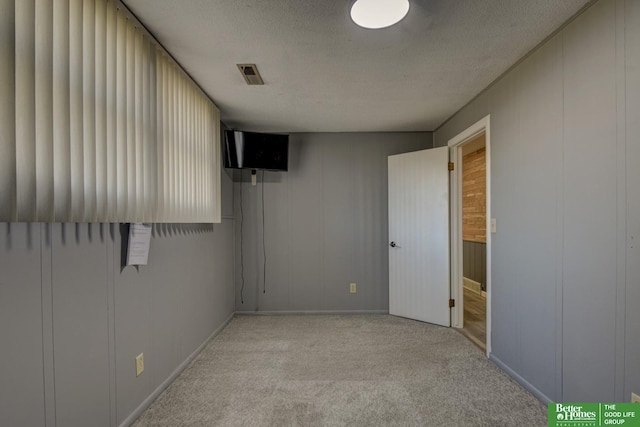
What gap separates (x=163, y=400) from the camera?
2.03 meters

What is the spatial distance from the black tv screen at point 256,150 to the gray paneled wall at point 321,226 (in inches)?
11.9

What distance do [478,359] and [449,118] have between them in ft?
7.71

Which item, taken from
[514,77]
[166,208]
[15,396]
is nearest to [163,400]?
[15,396]

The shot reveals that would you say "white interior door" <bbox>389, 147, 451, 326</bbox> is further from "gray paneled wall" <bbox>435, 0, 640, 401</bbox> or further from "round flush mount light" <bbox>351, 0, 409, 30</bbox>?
"round flush mount light" <bbox>351, 0, 409, 30</bbox>

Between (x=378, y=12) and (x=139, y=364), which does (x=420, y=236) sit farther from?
(x=139, y=364)

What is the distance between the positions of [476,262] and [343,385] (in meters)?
3.56

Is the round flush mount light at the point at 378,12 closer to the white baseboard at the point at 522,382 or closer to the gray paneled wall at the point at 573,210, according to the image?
the gray paneled wall at the point at 573,210

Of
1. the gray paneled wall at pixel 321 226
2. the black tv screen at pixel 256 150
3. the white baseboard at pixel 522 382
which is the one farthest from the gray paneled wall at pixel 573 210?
the black tv screen at pixel 256 150

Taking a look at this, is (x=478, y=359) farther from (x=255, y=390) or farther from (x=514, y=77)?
(x=514, y=77)

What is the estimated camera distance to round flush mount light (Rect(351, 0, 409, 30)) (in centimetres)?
155

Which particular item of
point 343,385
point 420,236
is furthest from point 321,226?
point 343,385

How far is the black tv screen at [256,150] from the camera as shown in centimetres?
339

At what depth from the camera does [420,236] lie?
3.53m

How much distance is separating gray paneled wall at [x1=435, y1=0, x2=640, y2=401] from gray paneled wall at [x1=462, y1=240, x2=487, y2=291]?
2.40m
